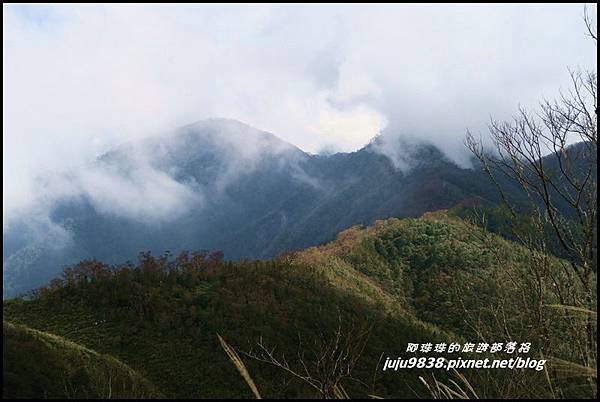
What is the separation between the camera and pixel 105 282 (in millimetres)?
22219

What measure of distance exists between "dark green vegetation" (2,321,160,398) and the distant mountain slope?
69.1 metres

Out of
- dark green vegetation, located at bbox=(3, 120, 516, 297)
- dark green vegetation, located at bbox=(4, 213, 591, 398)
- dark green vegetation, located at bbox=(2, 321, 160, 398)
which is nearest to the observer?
dark green vegetation, located at bbox=(2, 321, 160, 398)

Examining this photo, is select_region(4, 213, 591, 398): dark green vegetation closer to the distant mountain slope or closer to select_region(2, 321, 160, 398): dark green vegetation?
select_region(2, 321, 160, 398): dark green vegetation

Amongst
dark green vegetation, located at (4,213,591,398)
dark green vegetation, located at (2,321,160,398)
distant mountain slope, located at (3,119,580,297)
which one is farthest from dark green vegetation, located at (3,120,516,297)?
dark green vegetation, located at (2,321,160,398)

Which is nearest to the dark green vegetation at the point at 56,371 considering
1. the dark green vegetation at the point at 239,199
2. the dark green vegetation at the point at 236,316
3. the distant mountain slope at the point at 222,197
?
the dark green vegetation at the point at 236,316

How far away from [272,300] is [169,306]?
5.41 m

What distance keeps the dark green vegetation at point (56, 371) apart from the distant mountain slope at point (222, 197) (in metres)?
69.1

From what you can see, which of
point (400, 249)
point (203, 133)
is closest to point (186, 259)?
point (400, 249)

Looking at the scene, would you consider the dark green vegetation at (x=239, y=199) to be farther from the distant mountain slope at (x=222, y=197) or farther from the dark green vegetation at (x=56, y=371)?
the dark green vegetation at (x=56, y=371)

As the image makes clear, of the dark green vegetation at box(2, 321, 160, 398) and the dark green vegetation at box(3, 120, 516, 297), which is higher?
the dark green vegetation at box(3, 120, 516, 297)

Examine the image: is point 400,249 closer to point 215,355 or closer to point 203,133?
point 215,355

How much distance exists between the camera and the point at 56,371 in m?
12.4

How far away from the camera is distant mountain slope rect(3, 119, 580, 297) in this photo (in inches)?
3784

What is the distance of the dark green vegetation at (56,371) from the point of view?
35.8 ft
